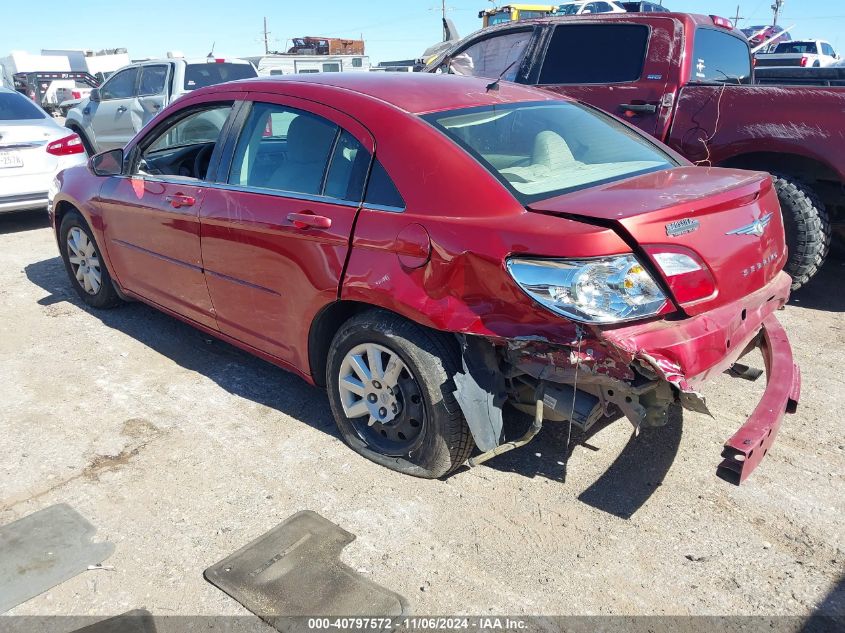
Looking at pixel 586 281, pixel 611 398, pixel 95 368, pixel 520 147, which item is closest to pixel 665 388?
pixel 611 398

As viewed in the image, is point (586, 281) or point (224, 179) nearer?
point (586, 281)

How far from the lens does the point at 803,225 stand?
4.81 meters

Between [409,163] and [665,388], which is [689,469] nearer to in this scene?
[665,388]

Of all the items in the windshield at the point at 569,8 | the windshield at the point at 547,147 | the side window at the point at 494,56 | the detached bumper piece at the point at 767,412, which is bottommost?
the detached bumper piece at the point at 767,412

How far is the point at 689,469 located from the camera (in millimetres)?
3145

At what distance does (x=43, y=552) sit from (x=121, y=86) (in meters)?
9.83

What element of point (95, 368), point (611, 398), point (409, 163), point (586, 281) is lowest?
point (95, 368)

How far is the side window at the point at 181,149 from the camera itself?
4146mm

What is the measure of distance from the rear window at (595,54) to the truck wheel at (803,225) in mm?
1556

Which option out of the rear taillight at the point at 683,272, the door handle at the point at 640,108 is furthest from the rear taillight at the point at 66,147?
the rear taillight at the point at 683,272

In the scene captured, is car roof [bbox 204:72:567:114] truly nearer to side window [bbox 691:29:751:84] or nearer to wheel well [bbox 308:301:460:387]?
wheel well [bbox 308:301:460:387]

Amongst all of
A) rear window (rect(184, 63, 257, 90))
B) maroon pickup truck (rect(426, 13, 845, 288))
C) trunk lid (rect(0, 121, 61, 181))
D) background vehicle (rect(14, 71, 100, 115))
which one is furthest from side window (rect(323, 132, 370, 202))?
background vehicle (rect(14, 71, 100, 115))

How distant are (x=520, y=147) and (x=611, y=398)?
1.25m

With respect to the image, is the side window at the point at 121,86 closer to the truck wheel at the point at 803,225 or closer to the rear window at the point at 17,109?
the rear window at the point at 17,109
